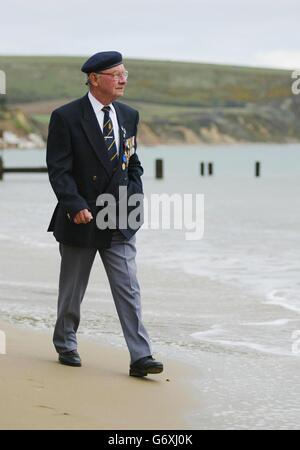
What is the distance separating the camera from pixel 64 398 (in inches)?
225

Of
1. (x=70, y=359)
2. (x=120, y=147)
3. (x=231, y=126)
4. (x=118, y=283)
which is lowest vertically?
(x=231, y=126)

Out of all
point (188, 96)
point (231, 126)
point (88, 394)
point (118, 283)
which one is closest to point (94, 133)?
point (118, 283)

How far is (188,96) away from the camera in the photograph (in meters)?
162

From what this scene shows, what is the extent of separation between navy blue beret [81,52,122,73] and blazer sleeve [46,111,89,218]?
0.29m

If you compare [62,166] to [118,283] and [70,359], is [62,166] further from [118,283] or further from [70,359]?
[70,359]

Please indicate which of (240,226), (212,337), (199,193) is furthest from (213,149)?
(212,337)

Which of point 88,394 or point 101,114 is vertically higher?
point 101,114

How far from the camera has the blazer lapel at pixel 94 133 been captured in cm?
623

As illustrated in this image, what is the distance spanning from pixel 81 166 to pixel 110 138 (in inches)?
8.3

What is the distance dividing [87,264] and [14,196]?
30850mm

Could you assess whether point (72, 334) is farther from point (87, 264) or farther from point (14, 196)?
point (14, 196)

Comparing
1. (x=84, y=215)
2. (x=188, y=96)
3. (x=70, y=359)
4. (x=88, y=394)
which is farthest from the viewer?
(x=188, y=96)

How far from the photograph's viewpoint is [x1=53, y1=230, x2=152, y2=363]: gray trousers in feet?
20.7
